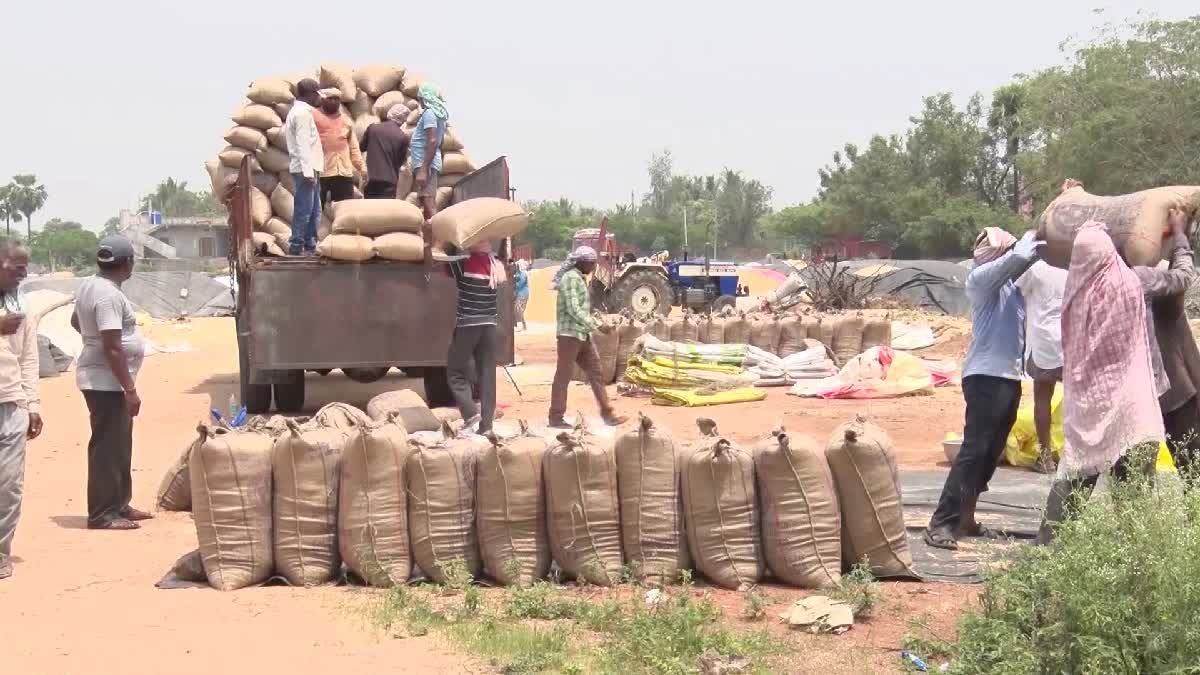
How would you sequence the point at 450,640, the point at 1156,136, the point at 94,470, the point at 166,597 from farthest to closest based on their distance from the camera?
the point at 1156,136 → the point at 94,470 → the point at 166,597 → the point at 450,640

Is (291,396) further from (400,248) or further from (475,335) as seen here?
(475,335)

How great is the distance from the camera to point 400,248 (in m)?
10.1

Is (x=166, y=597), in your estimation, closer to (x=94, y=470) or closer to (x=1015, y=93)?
(x=94, y=470)

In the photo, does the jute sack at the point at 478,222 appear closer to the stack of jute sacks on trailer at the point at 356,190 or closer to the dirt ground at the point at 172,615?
the stack of jute sacks on trailer at the point at 356,190

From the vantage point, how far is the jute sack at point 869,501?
202 inches

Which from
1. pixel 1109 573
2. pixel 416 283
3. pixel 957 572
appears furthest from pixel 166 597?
pixel 416 283

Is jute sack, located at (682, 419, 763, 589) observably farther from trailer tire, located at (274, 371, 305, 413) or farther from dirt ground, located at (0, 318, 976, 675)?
trailer tire, located at (274, 371, 305, 413)

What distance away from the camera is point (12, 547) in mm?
6344

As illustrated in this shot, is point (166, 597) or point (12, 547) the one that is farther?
point (12, 547)

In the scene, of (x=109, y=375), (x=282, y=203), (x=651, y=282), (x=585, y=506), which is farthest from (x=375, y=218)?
(x=651, y=282)

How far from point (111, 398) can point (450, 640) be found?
3039 mm

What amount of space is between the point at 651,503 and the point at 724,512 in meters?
0.29

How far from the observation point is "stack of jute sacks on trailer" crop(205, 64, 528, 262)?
10.1 metres

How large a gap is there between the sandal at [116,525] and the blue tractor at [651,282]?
17180 mm
